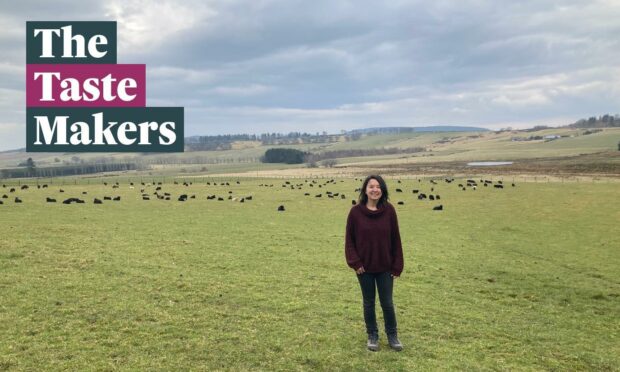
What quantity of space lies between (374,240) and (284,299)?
520cm

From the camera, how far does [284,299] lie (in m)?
13.1

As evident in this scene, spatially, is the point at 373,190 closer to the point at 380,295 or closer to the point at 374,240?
the point at 374,240

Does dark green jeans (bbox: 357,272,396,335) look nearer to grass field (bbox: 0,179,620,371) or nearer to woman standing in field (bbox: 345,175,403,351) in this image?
woman standing in field (bbox: 345,175,403,351)

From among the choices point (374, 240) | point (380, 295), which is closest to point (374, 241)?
point (374, 240)

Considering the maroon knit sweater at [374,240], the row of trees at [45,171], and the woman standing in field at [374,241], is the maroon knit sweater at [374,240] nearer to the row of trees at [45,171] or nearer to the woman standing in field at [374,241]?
the woman standing in field at [374,241]

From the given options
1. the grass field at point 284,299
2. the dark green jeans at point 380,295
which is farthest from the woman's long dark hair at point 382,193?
the grass field at point 284,299

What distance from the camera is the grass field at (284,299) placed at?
9133mm

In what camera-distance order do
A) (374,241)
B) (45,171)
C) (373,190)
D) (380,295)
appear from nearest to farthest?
(373,190) < (374,241) < (380,295) < (45,171)

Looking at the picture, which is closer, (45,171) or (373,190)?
(373,190)

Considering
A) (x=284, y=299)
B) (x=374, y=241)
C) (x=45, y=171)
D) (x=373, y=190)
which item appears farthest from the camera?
(x=45, y=171)

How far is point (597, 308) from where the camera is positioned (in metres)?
13.7

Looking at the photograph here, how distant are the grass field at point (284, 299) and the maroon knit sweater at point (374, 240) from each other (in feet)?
5.87

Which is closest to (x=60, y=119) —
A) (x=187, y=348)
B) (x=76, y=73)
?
(x=76, y=73)

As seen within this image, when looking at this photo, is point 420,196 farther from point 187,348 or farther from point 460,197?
point 187,348
